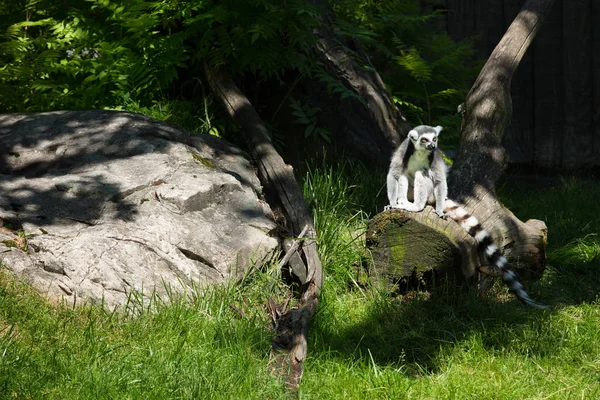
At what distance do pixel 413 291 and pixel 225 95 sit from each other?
299 centimetres

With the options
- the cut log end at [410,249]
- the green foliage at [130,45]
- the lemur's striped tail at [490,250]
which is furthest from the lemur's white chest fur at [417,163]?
the green foliage at [130,45]

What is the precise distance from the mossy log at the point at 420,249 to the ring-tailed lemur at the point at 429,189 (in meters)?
0.16

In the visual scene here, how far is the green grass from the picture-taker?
13.8 ft

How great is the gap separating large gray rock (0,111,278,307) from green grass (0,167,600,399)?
227 millimetres

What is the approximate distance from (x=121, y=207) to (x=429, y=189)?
2736 millimetres

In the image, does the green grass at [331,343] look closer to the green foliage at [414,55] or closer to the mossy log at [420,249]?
the mossy log at [420,249]

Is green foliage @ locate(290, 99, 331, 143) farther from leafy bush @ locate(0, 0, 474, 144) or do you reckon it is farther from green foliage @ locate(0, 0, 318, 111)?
green foliage @ locate(0, 0, 318, 111)

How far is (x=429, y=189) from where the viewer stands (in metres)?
6.47

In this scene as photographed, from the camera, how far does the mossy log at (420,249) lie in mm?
5887

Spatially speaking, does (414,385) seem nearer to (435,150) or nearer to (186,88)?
(435,150)

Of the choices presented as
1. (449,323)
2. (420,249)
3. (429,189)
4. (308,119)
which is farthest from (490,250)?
(308,119)

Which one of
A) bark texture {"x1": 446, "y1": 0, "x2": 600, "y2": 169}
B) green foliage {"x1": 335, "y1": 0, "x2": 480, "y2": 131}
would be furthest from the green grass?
bark texture {"x1": 446, "y1": 0, "x2": 600, "y2": 169}

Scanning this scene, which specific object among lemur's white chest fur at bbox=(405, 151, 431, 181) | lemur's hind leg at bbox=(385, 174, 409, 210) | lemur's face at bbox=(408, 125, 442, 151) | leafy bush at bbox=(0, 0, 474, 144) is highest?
leafy bush at bbox=(0, 0, 474, 144)

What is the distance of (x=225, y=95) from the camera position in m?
7.54
